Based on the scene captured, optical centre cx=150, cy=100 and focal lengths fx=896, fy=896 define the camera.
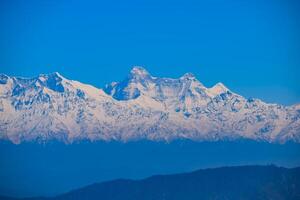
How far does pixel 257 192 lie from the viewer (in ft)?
636

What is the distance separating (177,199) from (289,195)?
Answer: 1064 inches

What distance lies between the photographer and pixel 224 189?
19800 cm

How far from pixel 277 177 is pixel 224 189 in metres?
12.2

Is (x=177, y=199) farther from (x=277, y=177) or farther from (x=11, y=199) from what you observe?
(x=11, y=199)

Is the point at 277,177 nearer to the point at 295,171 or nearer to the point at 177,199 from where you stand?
the point at 295,171

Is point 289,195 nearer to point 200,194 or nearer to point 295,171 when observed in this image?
point 295,171

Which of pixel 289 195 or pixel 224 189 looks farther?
pixel 224 189

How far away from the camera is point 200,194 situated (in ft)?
651

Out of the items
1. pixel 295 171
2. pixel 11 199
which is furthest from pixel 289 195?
pixel 11 199

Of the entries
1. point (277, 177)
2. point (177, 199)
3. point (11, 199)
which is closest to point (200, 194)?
point (177, 199)

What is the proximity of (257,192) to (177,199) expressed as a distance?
18159mm

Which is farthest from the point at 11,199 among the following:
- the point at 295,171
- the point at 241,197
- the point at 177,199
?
the point at 295,171

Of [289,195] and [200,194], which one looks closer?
[289,195]

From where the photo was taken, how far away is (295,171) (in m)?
191
